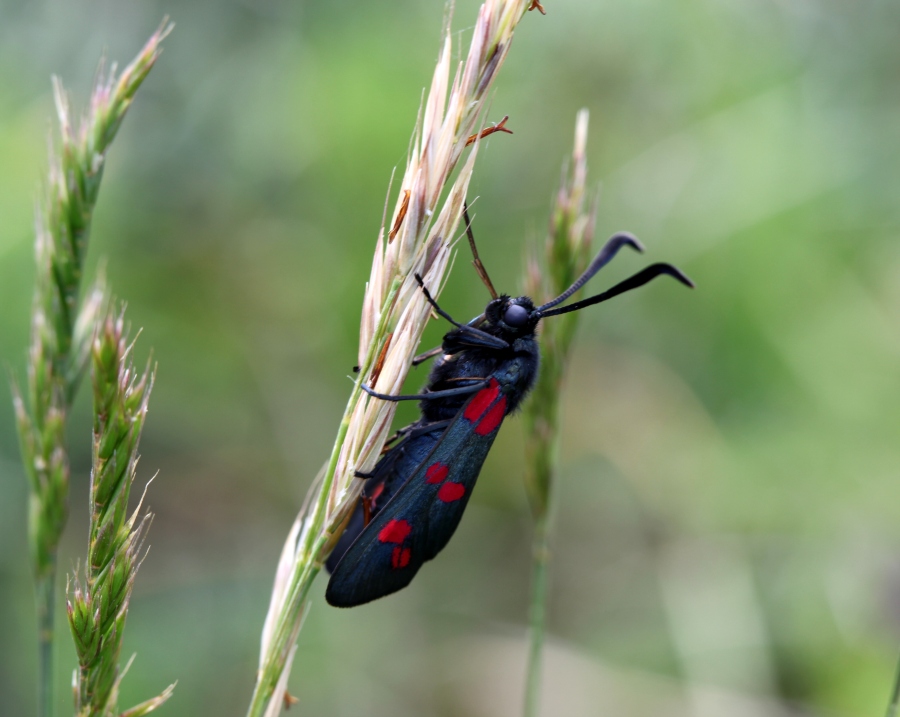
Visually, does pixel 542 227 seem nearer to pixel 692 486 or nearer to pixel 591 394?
pixel 591 394

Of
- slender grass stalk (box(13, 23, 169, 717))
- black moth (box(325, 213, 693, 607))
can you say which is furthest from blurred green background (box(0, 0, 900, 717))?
slender grass stalk (box(13, 23, 169, 717))

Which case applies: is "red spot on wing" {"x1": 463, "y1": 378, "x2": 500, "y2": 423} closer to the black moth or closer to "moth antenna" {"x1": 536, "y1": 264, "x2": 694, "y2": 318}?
the black moth

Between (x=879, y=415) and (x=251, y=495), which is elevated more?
(x=879, y=415)

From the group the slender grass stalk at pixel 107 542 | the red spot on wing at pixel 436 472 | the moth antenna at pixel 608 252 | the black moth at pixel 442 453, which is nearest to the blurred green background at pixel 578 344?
the black moth at pixel 442 453

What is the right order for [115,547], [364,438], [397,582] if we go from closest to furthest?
1. [115,547]
2. [364,438]
3. [397,582]

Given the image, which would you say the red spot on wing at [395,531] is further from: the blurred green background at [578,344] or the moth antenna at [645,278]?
the blurred green background at [578,344]

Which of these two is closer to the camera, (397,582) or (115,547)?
(115,547)

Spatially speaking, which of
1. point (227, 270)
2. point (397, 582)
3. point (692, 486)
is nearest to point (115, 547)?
point (397, 582)
